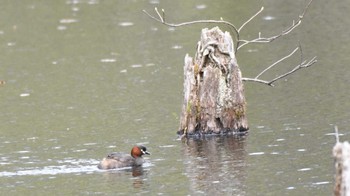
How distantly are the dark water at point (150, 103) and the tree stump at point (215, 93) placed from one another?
0.50 meters

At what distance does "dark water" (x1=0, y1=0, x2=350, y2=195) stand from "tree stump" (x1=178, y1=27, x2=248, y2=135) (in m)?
0.50

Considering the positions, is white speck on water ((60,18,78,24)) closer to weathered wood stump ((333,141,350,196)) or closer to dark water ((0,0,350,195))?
dark water ((0,0,350,195))

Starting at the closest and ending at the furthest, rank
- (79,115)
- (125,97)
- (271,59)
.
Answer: (79,115)
(125,97)
(271,59)

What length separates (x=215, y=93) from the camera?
20062 millimetres

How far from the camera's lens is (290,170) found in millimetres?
16641

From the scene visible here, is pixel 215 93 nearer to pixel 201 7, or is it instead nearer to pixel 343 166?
pixel 343 166

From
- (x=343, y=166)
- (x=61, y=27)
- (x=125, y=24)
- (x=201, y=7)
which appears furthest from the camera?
(x=201, y=7)

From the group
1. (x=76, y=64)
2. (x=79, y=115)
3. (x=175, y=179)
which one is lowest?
(x=175, y=179)

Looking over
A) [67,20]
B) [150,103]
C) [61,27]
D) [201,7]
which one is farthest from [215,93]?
[67,20]

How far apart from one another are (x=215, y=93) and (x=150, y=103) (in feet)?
12.8

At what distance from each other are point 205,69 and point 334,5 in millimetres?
16607

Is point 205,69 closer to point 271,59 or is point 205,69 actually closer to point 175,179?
point 175,179

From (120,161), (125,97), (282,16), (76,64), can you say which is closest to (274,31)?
(282,16)

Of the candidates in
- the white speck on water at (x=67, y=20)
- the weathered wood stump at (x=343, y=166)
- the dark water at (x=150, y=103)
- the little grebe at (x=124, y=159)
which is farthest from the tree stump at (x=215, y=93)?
the white speck on water at (x=67, y=20)
